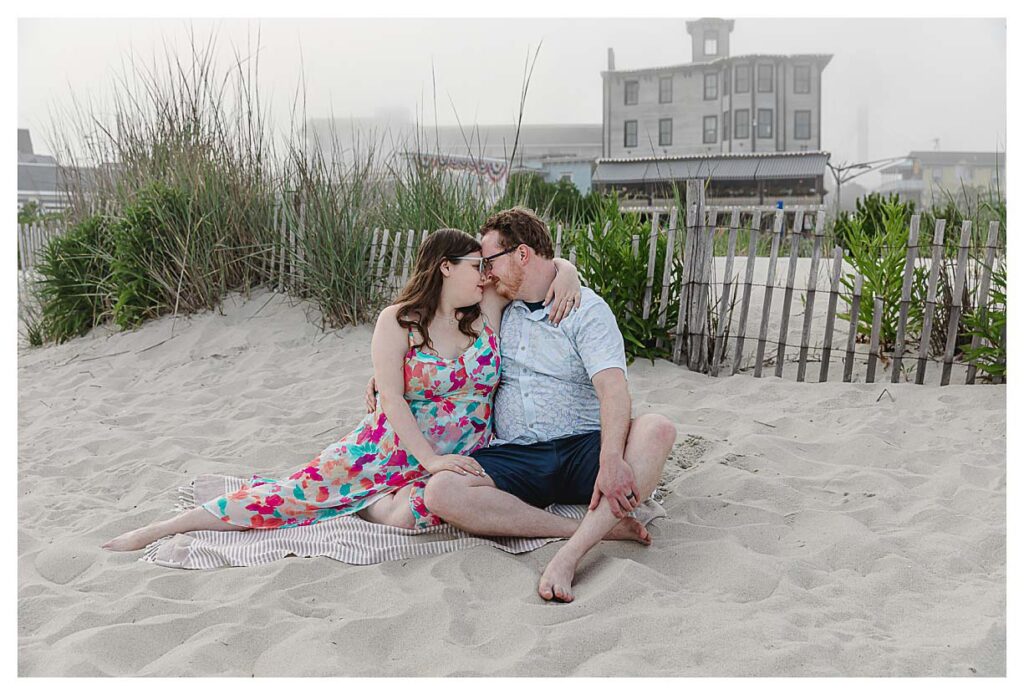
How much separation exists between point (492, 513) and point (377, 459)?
21.1 inches

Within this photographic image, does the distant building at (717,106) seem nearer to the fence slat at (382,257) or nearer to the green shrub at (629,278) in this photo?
the fence slat at (382,257)

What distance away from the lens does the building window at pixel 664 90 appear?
3791cm

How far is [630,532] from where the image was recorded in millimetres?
3025

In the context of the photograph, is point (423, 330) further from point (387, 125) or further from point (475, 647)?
point (387, 125)

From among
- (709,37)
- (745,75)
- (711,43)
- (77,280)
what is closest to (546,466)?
(77,280)

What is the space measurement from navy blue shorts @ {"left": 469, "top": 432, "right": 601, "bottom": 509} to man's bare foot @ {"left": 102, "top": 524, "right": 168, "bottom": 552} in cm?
118

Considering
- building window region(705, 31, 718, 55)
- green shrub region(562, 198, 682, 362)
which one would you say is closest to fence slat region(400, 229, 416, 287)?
green shrub region(562, 198, 682, 362)

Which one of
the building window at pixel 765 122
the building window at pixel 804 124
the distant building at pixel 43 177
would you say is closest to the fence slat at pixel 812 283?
the distant building at pixel 43 177

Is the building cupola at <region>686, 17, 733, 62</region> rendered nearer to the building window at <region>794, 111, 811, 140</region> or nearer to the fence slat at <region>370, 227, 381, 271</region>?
the building window at <region>794, 111, 811, 140</region>

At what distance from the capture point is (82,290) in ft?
25.6

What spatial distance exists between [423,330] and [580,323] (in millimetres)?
557

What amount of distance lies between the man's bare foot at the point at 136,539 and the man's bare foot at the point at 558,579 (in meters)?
1.46

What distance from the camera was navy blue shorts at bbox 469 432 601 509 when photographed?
10.1 ft

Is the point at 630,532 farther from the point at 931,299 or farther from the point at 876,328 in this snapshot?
the point at 931,299
